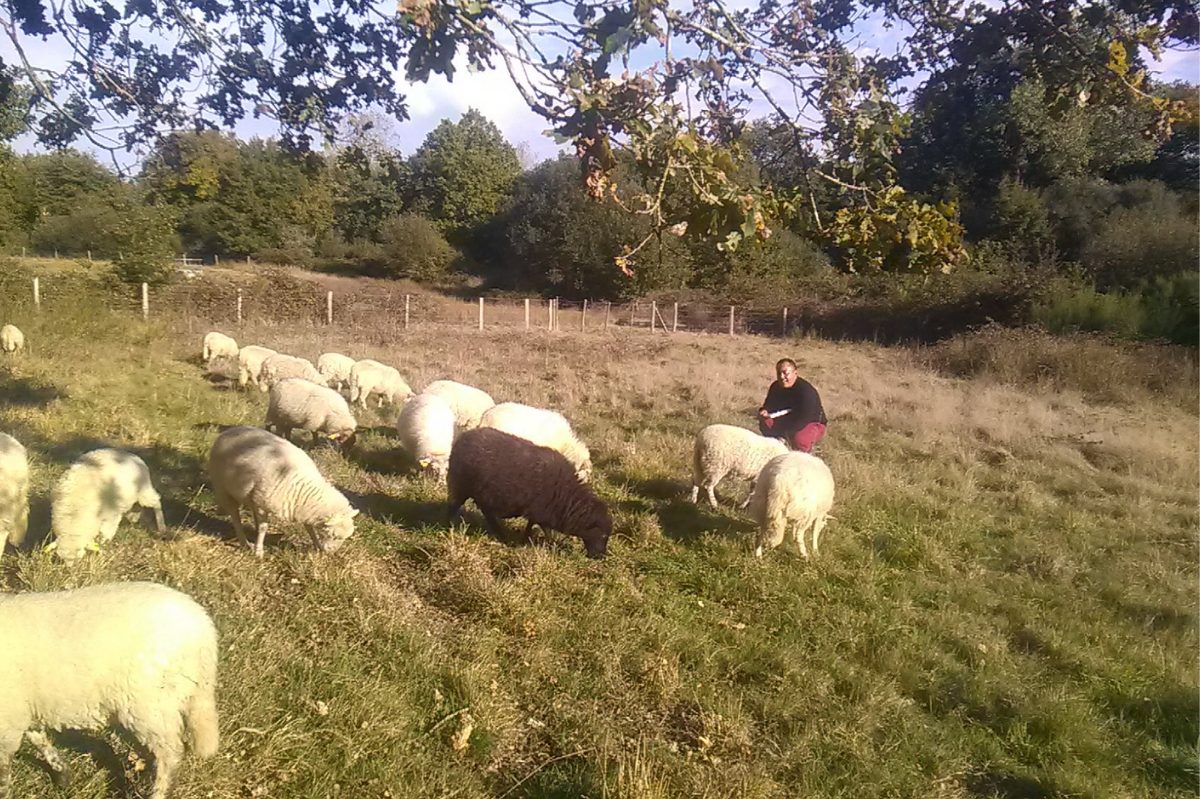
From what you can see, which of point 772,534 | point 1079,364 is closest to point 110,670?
point 772,534

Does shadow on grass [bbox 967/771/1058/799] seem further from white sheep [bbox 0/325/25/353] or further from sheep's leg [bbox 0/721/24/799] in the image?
white sheep [bbox 0/325/25/353]

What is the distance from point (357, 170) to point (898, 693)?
18.0ft

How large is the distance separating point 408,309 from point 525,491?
9344 millimetres

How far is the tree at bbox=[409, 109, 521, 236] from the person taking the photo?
658 cm

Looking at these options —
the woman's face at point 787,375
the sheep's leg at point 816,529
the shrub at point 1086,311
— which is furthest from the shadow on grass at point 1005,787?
the woman's face at point 787,375

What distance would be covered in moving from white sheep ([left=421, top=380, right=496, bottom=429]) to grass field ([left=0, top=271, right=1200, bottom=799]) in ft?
3.53

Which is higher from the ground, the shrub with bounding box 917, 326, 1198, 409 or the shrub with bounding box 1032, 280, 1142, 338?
the shrub with bounding box 1032, 280, 1142, 338

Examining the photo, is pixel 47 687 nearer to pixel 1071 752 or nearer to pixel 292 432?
pixel 1071 752

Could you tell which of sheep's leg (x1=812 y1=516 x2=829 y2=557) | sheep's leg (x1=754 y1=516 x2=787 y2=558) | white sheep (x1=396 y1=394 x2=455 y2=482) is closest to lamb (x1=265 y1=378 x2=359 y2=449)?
white sheep (x1=396 y1=394 x2=455 y2=482)

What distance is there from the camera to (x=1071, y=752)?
3756 mm

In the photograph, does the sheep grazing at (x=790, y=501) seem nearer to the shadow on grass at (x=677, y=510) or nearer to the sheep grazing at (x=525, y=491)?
the shadow on grass at (x=677, y=510)

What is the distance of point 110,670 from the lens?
274cm

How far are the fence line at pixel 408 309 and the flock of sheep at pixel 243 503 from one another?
84 centimetres

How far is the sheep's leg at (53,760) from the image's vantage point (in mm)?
2943
